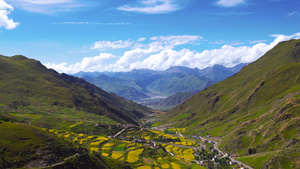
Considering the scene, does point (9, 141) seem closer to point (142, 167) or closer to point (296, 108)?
point (142, 167)

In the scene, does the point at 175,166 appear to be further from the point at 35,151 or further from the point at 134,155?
the point at 35,151

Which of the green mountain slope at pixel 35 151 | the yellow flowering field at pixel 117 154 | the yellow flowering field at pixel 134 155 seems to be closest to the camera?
the green mountain slope at pixel 35 151

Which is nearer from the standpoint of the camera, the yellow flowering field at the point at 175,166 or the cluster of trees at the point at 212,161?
the yellow flowering field at the point at 175,166

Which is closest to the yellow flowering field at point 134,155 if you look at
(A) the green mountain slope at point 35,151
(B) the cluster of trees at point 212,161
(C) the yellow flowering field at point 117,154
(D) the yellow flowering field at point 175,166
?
(C) the yellow flowering field at point 117,154

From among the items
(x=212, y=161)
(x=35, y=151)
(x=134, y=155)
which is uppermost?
(x=35, y=151)

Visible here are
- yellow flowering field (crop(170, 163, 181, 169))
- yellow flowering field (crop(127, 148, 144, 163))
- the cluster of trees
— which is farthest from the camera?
the cluster of trees

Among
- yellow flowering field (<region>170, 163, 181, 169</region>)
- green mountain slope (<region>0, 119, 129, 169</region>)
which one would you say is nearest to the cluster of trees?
yellow flowering field (<region>170, 163, 181, 169</region>)

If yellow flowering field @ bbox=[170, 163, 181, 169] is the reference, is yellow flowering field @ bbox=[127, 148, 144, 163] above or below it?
above

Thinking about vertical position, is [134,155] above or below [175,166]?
above

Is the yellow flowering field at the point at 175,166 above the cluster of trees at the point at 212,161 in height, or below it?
above

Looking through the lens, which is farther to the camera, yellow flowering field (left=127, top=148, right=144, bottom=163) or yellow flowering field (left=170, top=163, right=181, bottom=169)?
yellow flowering field (left=127, top=148, right=144, bottom=163)

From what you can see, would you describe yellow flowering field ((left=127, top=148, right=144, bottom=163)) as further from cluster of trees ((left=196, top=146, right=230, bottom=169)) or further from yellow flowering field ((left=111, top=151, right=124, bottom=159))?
cluster of trees ((left=196, top=146, right=230, bottom=169))

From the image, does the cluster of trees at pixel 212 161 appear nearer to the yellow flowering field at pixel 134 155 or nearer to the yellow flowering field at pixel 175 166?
the yellow flowering field at pixel 175 166

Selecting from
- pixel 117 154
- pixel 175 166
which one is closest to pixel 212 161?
pixel 175 166
